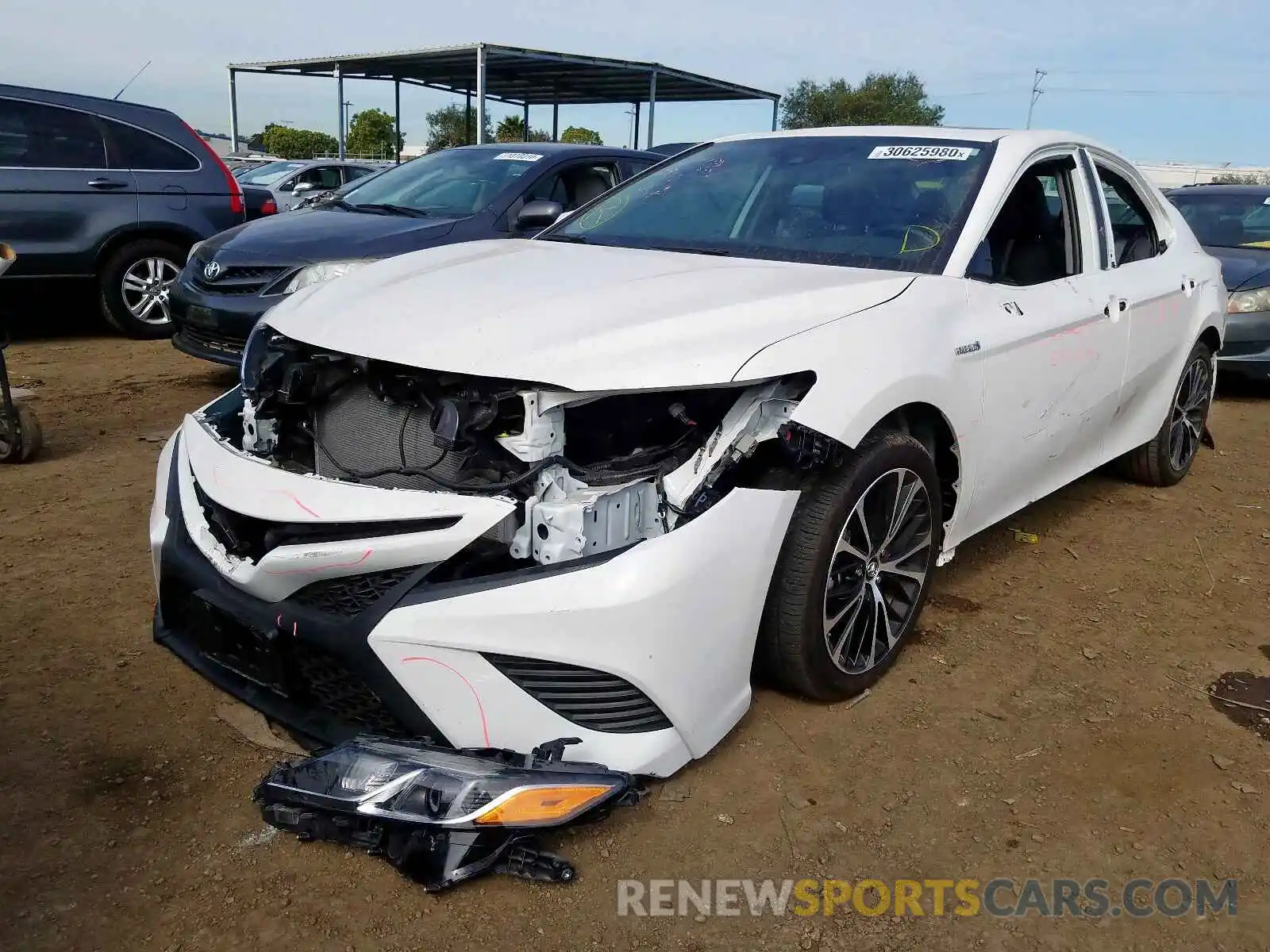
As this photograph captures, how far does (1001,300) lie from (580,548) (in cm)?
176

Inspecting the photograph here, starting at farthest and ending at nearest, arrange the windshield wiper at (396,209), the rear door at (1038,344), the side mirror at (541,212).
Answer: the windshield wiper at (396,209)
the side mirror at (541,212)
the rear door at (1038,344)

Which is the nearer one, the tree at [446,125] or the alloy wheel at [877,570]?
the alloy wheel at [877,570]

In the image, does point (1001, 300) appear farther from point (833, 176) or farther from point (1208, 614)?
point (1208, 614)

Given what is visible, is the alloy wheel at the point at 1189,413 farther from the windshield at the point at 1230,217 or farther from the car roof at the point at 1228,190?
the car roof at the point at 1228,190

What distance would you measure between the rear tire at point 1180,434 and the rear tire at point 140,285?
669cm

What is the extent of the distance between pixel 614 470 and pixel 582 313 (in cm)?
43

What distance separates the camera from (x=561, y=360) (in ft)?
7.63

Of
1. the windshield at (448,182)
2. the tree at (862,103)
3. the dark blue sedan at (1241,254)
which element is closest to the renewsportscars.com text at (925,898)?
the windshield at (448,182)

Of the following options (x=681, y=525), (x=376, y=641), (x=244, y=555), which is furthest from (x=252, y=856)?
(x=681, y=525)

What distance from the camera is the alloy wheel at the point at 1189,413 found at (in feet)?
16.1

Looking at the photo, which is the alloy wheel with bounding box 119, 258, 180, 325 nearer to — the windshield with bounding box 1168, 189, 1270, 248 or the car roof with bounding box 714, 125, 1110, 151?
the car roof with bounding box 714, 125, 1110, 151

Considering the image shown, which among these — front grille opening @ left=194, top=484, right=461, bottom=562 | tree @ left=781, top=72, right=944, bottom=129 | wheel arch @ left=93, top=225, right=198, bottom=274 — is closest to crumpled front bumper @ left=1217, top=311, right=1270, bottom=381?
front grille opening @ left=194, top=484, right=461, bottom=562

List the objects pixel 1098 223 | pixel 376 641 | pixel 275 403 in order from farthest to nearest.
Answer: pixel 1098 223, pixel 275 403, pixel 376 641

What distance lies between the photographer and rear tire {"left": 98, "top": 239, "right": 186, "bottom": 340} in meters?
7.80
